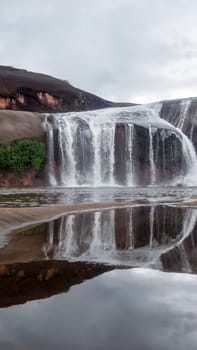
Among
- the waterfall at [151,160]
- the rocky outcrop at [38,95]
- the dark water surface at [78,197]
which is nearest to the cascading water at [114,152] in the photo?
the waterfall at [151,160]

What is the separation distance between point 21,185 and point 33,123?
7283mm

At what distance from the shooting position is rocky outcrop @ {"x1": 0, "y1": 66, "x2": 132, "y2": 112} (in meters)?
61.7

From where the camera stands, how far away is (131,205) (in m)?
21.0

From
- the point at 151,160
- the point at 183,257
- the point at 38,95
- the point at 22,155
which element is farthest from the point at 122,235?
the point at 38,95

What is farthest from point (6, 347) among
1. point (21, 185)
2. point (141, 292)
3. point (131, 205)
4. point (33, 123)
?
point (33, 123)

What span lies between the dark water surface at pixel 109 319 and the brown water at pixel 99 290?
0.04 ft

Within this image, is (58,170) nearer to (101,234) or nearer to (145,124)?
(145,124)

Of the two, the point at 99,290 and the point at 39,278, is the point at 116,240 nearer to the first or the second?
the point at 39,278

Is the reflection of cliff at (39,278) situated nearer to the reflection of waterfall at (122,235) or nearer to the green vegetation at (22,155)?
the reflection of waterfall at (122,235)

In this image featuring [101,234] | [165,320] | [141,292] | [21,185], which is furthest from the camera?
[21,185]

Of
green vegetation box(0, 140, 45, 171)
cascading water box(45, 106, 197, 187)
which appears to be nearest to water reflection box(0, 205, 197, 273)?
green vegetation box(0, 140, 45, 171)

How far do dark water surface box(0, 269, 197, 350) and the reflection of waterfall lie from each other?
1830 millimetres

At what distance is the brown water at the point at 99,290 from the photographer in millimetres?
4914

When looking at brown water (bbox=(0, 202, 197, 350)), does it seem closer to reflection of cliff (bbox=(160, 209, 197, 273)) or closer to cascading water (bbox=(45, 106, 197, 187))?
reflection of cliff (bbox=(160, 209, 197, 273))
